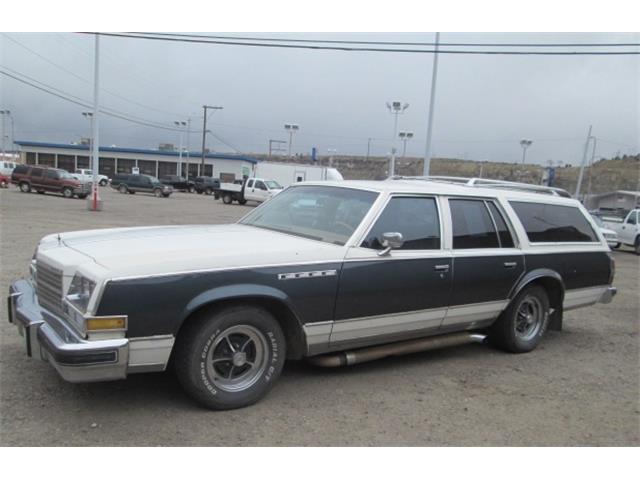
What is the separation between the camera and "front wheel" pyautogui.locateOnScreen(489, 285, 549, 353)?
17.3 ft

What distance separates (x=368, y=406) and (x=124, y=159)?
8593 centimetres

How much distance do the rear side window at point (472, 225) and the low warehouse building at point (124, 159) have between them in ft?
253

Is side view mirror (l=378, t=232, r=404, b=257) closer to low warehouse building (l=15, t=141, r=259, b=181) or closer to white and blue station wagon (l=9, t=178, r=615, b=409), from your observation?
white and blue station wagon (l=9, t=178, r=615, b=409)

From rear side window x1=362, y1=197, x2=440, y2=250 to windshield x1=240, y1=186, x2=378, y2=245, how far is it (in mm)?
178

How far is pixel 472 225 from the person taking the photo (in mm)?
4949

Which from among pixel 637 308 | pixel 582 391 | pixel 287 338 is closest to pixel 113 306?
pixel 287 338

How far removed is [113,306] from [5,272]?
5.38 m

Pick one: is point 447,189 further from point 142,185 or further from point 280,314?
point 142,185

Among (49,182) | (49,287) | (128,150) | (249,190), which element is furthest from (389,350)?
(128,150)

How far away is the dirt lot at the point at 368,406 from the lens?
3.28 m

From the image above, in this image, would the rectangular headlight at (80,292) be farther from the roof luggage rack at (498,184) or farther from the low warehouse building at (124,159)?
the low warehouse building at (124,159)

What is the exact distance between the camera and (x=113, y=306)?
3.10 meters

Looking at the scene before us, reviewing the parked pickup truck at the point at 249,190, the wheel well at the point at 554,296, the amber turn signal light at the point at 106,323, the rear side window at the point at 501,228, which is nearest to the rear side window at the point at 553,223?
the rear side window at the point at 501,228

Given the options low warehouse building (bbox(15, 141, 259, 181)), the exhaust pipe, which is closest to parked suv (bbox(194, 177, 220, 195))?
low warehouse building (bbox(15, 141, 259, 181))
